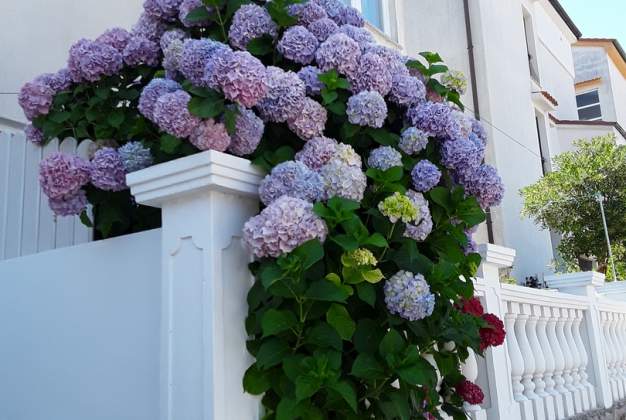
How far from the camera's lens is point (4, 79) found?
3316 millimetres

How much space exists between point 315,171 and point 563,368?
2.62 metres

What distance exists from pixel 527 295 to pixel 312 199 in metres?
2.04

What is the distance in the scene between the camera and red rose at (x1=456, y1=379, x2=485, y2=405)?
211 cm

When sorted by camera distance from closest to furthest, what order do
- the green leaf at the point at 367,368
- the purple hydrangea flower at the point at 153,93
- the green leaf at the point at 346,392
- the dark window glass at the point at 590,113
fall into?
the green leaf at the point at 346,392, the green leaf at the point at 367,368, the purple hydrangea flower at the point at 153,93, the dark window glass at the point at 590,113

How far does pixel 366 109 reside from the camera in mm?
1827

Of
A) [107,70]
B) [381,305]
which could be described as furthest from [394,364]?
[107,70]

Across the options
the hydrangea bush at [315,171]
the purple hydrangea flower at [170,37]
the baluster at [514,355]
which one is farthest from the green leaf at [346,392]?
the baluster at [514,355]

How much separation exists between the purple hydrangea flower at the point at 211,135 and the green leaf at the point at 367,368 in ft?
2.15

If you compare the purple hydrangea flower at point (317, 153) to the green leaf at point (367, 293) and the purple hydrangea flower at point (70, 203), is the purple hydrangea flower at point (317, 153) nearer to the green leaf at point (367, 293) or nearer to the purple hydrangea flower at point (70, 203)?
the green leaf at point (367, 293)

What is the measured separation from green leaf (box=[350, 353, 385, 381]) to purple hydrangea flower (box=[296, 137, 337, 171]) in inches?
20.4

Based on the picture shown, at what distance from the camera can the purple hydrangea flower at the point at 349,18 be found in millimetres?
2250

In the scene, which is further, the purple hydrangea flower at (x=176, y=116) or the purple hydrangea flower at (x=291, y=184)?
the purple hydrangea flower at (x=176, y=116)

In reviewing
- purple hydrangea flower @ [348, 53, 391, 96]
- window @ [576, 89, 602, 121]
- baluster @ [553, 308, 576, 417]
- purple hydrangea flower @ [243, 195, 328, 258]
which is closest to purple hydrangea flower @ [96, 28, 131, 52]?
purple hydrangea flower @ [348, 53, 391, 96]

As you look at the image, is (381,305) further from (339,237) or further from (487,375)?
(487,375)
